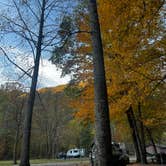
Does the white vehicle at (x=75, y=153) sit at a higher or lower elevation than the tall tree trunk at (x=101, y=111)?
higher

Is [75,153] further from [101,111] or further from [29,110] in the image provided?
[101,111]

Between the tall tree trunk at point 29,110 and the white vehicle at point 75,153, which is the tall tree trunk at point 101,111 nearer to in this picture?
the tall tree trunk at point 29,110

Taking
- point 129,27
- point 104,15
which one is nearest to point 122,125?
point 104,15

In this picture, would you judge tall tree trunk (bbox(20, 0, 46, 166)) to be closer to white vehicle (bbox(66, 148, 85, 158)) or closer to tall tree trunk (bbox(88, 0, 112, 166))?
tall tree trunk (bbox(88, 0, 112, 166))

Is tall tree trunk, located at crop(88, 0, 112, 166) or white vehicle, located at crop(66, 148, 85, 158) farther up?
white vehicle, located at crop(66, 148, 85, 158)

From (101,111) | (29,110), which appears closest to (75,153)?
(29,110)

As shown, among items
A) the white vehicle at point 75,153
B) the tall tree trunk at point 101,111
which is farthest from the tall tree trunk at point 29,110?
the white vehicle at point 75,153

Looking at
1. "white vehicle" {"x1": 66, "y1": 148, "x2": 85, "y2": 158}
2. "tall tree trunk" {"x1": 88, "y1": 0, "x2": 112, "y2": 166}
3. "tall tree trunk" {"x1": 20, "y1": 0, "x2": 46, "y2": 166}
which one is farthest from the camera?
"white vehicle" {"x1": 66, "y1": 148, "x2": 85, "y2": 158}

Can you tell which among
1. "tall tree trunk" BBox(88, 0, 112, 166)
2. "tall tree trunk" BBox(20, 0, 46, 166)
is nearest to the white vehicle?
"tall tree trunk" BBox(20, 0, 46, 166)

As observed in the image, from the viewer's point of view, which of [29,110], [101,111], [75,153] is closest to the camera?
[101,111]

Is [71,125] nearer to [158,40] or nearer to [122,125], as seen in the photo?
[122,125]

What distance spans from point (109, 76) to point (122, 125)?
1544cm

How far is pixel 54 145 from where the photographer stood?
178ft

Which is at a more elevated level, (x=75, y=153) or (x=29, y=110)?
(x=75, y=153)
